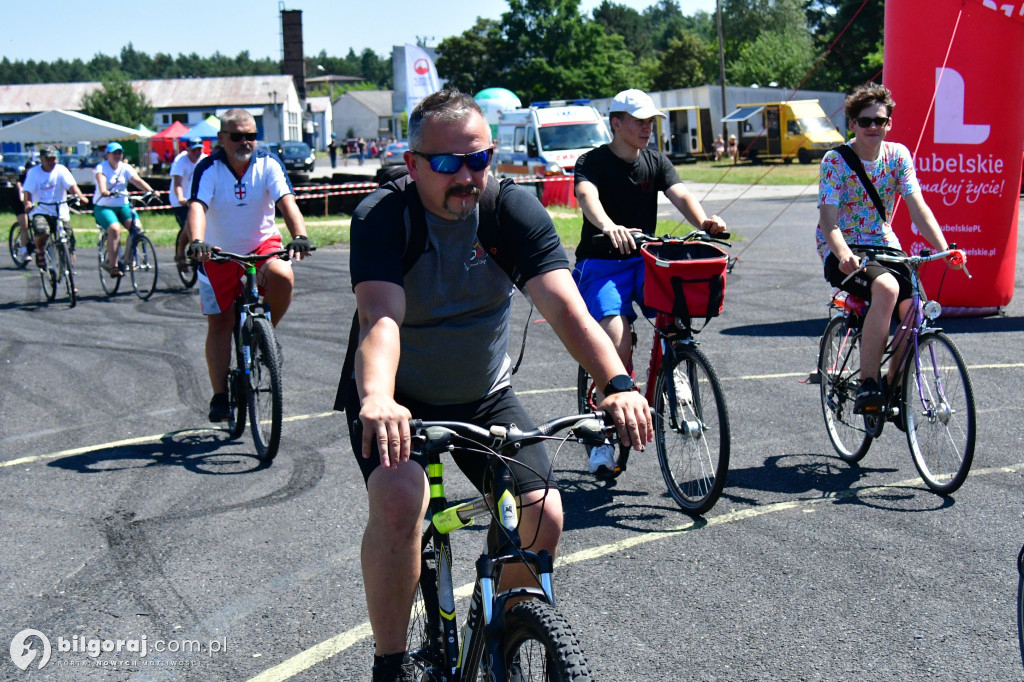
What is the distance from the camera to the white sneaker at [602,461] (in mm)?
5832

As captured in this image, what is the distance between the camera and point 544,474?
3066mm

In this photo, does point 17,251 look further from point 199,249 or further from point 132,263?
point 199,249

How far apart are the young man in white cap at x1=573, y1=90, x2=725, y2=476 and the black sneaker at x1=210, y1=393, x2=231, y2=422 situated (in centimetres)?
255

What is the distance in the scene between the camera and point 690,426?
542 centimetres

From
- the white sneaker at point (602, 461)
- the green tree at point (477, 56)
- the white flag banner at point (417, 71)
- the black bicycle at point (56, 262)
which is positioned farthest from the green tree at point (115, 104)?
the white sneaker at point (602, 461)

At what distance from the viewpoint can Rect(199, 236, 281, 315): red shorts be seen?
23.0ft

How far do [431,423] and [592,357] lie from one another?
2.02 ft

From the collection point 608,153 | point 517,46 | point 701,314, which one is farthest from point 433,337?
point 517,46

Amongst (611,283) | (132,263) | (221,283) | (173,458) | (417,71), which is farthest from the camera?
(417,71)

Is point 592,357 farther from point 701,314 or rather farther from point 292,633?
point 701,314

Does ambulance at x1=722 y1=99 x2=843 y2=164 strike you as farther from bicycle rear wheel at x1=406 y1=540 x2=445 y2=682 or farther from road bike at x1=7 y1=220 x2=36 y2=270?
bicycle rear wheel at x1=406 y1=540 x2=445 y2=682

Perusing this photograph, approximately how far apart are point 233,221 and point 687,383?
3.28 m

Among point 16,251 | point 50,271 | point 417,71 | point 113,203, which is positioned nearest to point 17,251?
point 16,251

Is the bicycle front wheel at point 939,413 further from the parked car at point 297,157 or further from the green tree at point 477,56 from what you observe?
the green tree at point 477,56
